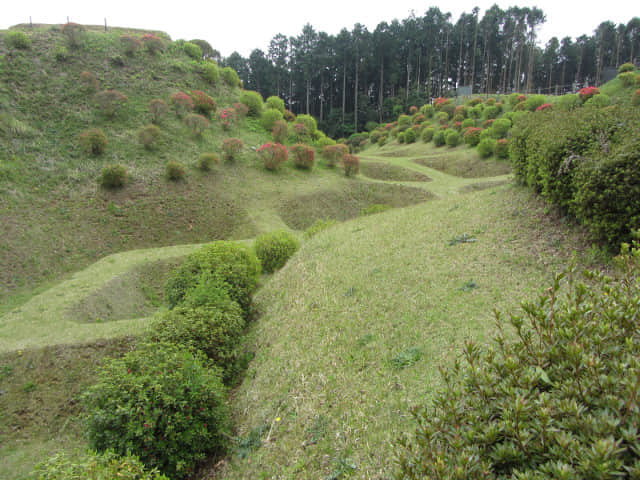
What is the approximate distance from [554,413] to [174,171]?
19.4m

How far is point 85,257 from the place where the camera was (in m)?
12.9

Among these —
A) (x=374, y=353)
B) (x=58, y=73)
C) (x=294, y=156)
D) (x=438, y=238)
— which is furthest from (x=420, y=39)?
(x=374, y=353)

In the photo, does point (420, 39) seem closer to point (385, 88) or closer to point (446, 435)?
point (385, 88)

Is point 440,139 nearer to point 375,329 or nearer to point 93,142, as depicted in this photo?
point 93,142

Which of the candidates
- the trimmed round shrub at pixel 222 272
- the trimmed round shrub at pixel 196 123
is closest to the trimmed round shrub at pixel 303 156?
the trimmed round shrub at pixel 196 123

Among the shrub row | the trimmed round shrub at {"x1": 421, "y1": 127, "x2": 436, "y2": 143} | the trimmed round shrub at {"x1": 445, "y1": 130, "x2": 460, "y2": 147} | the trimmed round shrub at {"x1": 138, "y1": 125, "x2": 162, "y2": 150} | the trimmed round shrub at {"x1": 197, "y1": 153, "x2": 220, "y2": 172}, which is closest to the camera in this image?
the shrub row

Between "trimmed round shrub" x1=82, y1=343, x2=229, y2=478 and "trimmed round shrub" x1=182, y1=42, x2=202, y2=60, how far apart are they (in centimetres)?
3370

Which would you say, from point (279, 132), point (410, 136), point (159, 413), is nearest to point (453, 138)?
point (410, 136)

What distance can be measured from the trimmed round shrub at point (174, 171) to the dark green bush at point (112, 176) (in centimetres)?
219

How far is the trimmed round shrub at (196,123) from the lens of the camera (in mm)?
21972

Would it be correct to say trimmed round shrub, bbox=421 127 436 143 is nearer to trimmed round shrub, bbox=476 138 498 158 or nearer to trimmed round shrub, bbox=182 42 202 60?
trimmed round shrub, bbox=476 138 498 158

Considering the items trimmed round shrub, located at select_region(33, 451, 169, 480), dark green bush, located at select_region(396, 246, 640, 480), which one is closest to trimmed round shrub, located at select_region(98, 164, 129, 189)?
trimmed round shrub, located at select_region(33, 451, 169, 480)

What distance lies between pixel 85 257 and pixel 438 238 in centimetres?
1372

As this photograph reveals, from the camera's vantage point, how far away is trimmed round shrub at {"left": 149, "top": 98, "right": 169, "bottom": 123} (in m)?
21.6
